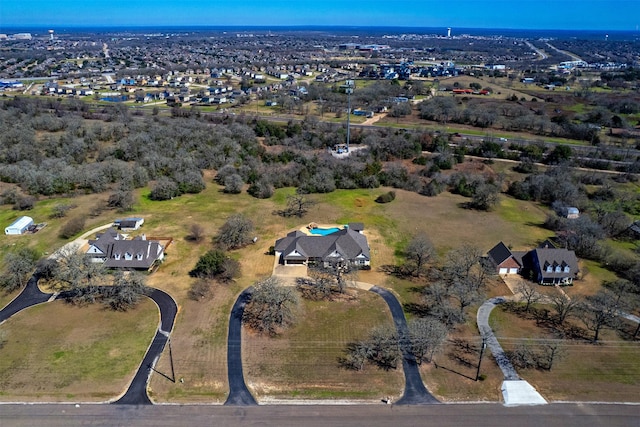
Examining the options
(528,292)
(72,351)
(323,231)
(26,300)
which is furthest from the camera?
(323,231)

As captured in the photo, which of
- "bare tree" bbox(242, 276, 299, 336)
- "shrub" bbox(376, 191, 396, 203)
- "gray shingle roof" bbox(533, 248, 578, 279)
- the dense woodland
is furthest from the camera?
"shrub" bbox(376, 191, 396, 203)

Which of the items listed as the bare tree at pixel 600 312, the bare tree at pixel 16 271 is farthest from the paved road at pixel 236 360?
the bare tree at pixel 600 312

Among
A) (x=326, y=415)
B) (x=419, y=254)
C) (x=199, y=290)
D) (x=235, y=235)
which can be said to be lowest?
(x=326, y=415)

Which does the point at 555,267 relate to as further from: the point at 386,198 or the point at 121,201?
the point at 121,201

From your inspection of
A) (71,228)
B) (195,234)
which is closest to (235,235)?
(195,234)

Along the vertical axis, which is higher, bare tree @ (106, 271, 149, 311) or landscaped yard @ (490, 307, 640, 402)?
bare tree @ (106, 271, 149, 311)

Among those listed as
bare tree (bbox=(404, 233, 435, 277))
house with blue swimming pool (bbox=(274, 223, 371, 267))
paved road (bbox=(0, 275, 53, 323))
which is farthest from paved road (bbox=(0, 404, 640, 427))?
house with blue swimming pool (bbox=(274, 223, 371, 267))

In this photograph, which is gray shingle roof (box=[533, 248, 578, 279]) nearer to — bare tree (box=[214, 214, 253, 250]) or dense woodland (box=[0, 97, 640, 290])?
dense woodland (box=[0, 97, 640, 290])
